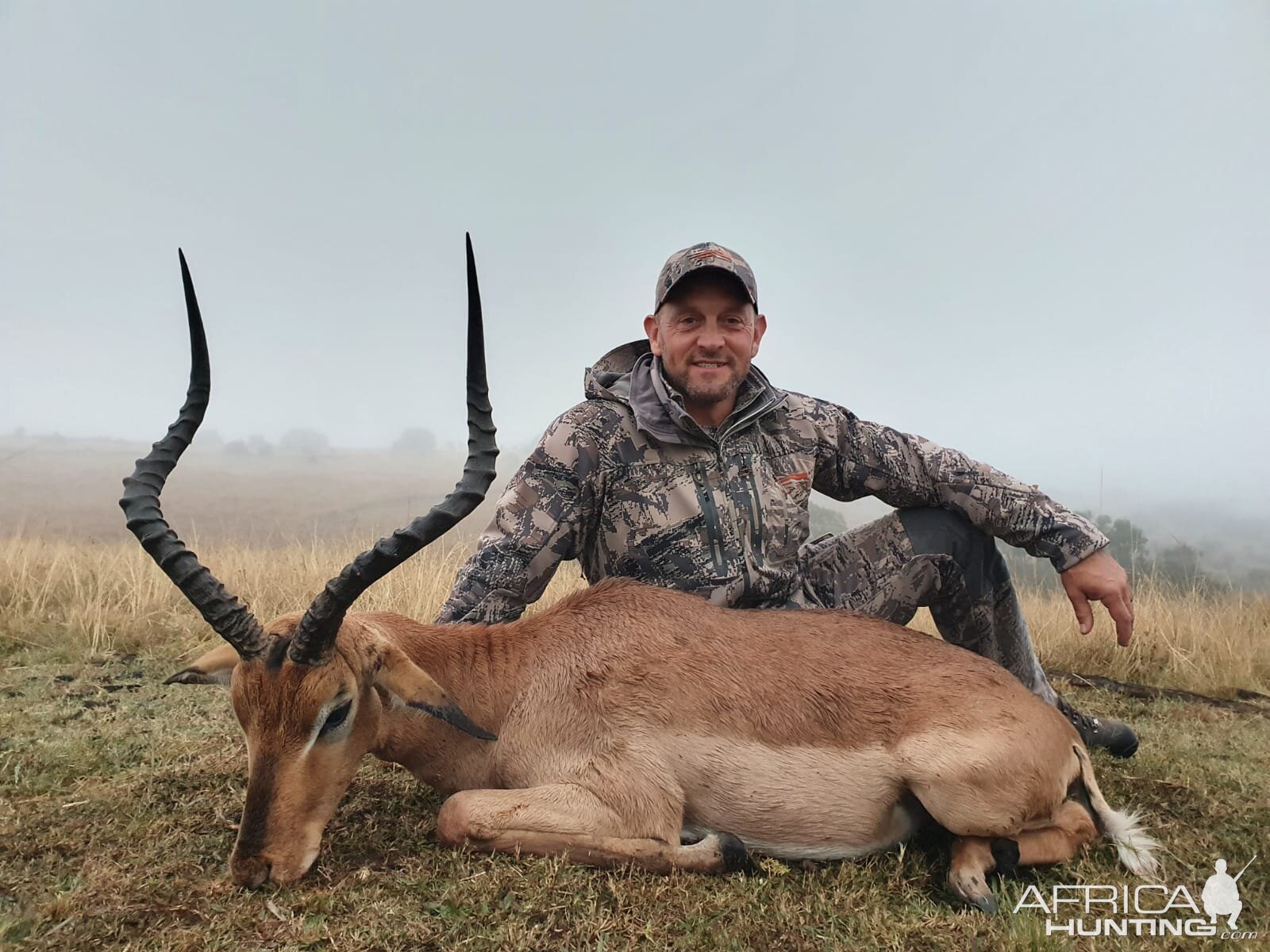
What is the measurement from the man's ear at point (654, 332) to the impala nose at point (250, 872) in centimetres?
398

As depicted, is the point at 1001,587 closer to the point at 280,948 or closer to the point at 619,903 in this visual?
the point at 619,903

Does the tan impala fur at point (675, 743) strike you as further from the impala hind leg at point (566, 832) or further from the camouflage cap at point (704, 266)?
the camouflage cap at point (704, 266)

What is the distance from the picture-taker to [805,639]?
432 cm

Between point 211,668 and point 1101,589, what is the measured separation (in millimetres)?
5371

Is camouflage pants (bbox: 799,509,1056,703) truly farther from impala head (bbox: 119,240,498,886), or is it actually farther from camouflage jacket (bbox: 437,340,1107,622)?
impala head (bbox: 119,240,498,886)

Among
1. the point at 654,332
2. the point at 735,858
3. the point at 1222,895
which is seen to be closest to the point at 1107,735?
the point at 1222,895

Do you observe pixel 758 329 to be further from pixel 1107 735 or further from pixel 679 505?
pixel 1107 735

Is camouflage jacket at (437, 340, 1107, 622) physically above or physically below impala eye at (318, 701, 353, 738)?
above

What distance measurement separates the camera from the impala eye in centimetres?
357

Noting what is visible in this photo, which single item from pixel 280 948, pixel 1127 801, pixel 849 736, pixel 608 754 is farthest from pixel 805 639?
pixel 280 948

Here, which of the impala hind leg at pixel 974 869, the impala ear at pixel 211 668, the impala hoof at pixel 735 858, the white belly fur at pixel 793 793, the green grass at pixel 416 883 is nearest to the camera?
the green grass at pixel 416 883

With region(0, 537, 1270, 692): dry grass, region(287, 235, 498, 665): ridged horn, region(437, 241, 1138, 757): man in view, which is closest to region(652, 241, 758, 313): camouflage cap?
region(437, 241, 1138, 757): man

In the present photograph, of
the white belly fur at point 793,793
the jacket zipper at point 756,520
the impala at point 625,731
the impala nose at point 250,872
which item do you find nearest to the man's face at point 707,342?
the jacket zipper at point 756,520

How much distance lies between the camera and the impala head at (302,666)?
336cm
